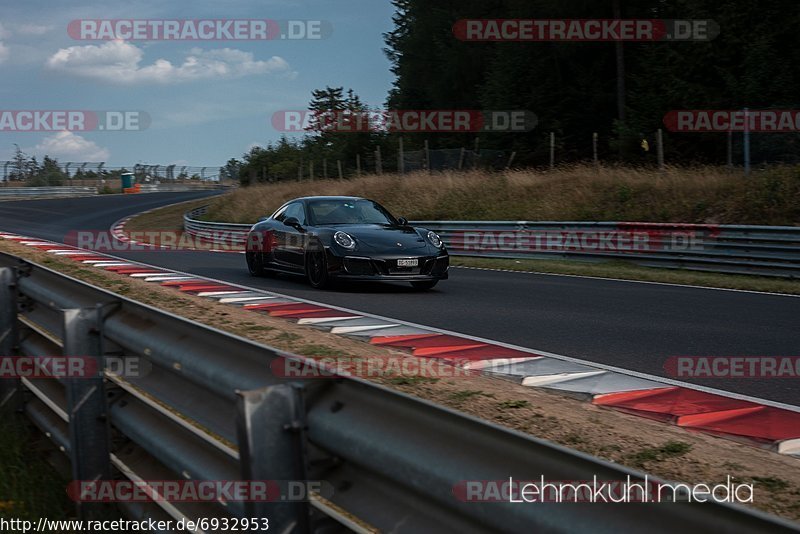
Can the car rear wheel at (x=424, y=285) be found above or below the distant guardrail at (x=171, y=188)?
below

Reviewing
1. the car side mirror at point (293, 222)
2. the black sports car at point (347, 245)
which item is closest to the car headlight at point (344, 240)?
the black sports car at point (347, 245)

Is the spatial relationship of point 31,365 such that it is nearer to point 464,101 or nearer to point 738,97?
point 738,97

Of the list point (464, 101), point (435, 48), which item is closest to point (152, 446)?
point (464, 101)

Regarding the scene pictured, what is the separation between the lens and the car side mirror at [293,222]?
42.1 ft

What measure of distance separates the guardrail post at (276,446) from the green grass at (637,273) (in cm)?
1139

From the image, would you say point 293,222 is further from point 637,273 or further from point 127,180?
point 127,180

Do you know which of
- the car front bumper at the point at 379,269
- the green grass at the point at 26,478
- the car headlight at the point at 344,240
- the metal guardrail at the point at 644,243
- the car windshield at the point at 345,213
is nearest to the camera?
the green grass at the point at 26,478

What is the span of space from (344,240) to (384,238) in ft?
1.80

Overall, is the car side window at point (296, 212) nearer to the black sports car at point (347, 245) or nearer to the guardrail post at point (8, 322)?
the black sports car at point (347, 245)

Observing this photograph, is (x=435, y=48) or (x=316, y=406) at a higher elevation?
(x=435, y=48)

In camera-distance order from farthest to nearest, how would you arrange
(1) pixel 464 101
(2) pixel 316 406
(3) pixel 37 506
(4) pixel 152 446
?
(1) pixel 464 101 → (3) pixel 37 506 → (4) pixel 152 446 → (2) pixel 316 406

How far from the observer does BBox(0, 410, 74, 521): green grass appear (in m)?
4.08

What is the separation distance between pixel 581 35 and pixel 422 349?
34.8m

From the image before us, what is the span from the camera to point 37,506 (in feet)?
13.5
